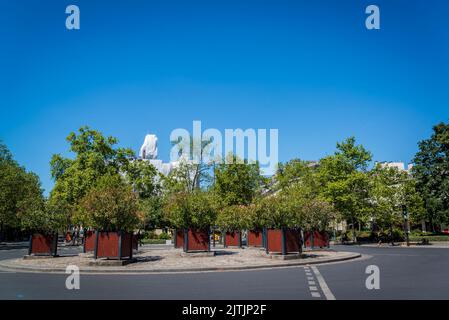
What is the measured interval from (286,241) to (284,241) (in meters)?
0.27

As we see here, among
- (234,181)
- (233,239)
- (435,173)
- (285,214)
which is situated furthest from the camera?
(234,181)

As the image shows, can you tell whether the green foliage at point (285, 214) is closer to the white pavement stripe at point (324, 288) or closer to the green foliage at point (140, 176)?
the white pavement stripe at point (324, 288)

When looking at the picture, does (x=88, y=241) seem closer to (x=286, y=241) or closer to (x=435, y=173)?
(x=286, y=241)

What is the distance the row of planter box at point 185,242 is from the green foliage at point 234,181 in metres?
22.4

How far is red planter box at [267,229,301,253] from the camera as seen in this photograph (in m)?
22.8

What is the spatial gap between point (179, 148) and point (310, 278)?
162ft

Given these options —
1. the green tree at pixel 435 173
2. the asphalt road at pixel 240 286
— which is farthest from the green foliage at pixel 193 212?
the green tree at pixel 435 173

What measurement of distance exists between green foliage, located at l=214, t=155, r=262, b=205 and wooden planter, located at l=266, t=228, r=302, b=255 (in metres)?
33.6

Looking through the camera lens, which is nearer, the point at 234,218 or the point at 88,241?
the point at 88,241

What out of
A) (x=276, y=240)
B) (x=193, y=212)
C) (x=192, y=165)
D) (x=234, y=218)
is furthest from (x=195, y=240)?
(x=192, y=165)

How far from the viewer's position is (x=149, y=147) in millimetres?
162500

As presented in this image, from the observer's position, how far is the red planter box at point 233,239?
39.1 meters

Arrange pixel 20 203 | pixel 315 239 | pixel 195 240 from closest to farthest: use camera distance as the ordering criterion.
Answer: pixel 195 240 < pixel 20 203 < pixel 315 239
